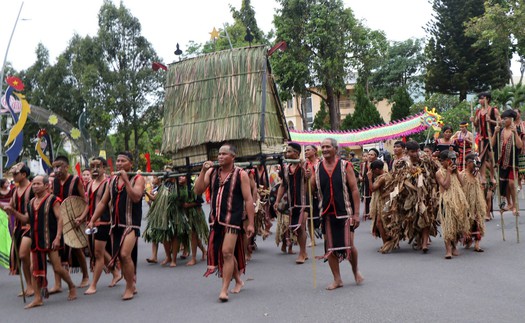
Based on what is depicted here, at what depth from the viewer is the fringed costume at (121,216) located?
25.1 ft

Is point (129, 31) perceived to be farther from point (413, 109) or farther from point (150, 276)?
point (150, 276)

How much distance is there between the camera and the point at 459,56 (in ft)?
143

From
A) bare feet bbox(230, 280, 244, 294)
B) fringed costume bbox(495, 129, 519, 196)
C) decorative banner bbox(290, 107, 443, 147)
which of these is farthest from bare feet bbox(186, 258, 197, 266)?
decorative banner bbox(290, 107, 443, 147)

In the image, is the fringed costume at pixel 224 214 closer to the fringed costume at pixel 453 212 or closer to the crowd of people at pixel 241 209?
the crowd of people at pixel 241 209

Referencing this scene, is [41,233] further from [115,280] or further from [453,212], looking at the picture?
[453,212]

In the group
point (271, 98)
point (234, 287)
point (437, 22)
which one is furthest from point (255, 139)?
point (437, 22)

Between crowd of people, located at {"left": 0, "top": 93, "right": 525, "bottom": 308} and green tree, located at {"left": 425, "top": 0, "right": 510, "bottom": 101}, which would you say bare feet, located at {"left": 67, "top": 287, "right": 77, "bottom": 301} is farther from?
green tree, located at {"left": 425, "top": 0, "right": 510, "bottom": 101}

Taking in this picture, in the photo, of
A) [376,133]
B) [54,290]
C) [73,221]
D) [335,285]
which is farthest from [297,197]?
[376,133]

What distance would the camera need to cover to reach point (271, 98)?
9164mm

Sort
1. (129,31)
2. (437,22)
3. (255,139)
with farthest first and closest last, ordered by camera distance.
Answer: (437,22)
(129,31)
(255,139)

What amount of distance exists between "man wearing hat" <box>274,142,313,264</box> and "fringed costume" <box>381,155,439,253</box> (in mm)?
1297

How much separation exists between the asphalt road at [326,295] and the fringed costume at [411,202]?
36cm

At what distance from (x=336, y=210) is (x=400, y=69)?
48496 mm

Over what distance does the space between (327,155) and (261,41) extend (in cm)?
3451
